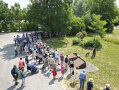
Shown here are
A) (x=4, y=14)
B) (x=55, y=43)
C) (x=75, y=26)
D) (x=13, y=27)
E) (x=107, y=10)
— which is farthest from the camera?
(x=107, y=10)

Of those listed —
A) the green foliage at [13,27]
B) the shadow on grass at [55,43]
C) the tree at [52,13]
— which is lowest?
the shadow on grass at [55,43]

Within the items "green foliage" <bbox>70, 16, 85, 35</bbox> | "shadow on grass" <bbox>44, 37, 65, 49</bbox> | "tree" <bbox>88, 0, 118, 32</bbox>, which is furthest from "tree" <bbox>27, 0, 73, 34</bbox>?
"tree" <bbox>88, 0, 118, 32</bbox>

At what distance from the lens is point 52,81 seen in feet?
34.1

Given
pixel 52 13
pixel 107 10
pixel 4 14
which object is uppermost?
pixel 107 10

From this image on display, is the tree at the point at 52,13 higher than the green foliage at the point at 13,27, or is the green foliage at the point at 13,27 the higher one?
the tree at the point at 52,13

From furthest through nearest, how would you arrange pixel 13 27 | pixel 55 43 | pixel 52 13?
pixel 13 27 < pixel 52 13 < pixel 55 43

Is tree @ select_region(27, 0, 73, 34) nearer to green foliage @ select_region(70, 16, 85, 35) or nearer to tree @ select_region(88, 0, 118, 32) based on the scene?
green foliage @ select_region(70, 16, 85, 35)

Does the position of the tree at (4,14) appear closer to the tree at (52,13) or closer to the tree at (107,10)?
the tree at (52,13)

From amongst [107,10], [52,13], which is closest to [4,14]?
[52,13]

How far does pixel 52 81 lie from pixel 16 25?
31.9m

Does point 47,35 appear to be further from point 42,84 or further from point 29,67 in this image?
point 42,84

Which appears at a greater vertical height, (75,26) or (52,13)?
(52,13)

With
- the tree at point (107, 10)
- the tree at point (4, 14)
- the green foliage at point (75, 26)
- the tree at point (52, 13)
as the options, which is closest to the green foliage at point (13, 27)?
the tree at point (4, 14)

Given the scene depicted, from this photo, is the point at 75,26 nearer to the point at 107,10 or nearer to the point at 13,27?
the point at 107,10
